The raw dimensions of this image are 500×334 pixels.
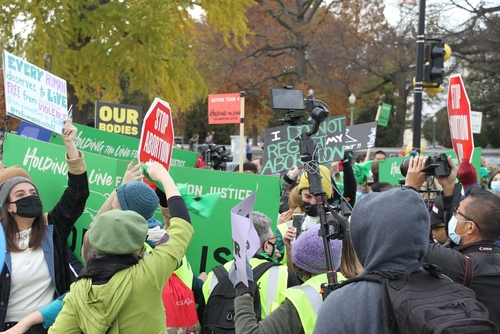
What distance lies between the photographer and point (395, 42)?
27.3 m

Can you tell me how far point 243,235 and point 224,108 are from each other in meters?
8.34

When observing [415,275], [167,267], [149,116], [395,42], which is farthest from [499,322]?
[395,42]

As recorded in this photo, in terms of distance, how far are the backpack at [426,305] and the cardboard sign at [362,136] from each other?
7131 mm

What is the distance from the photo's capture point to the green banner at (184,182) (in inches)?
177

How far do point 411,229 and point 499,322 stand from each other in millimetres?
1067

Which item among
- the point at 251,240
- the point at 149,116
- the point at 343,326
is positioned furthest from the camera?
the point at 149,116

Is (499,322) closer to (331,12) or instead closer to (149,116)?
(149,116)

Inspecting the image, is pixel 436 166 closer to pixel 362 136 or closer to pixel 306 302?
pixel 306 302

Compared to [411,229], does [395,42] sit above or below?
above

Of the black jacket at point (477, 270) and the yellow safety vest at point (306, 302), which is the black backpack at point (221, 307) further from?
the black jacket at point (477, 270)

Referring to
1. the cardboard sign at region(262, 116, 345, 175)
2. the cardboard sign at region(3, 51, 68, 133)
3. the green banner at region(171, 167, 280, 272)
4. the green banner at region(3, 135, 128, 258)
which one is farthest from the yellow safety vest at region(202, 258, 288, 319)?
the cardboard sign at region(262, 116, 345, 175)

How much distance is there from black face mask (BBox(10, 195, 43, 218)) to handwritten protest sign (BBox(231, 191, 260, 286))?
1.38 meters

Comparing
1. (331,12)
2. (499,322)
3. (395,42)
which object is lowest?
(499,322)

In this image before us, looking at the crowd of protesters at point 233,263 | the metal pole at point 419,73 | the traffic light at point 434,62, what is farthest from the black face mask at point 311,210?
the traffic light at point 434,62
